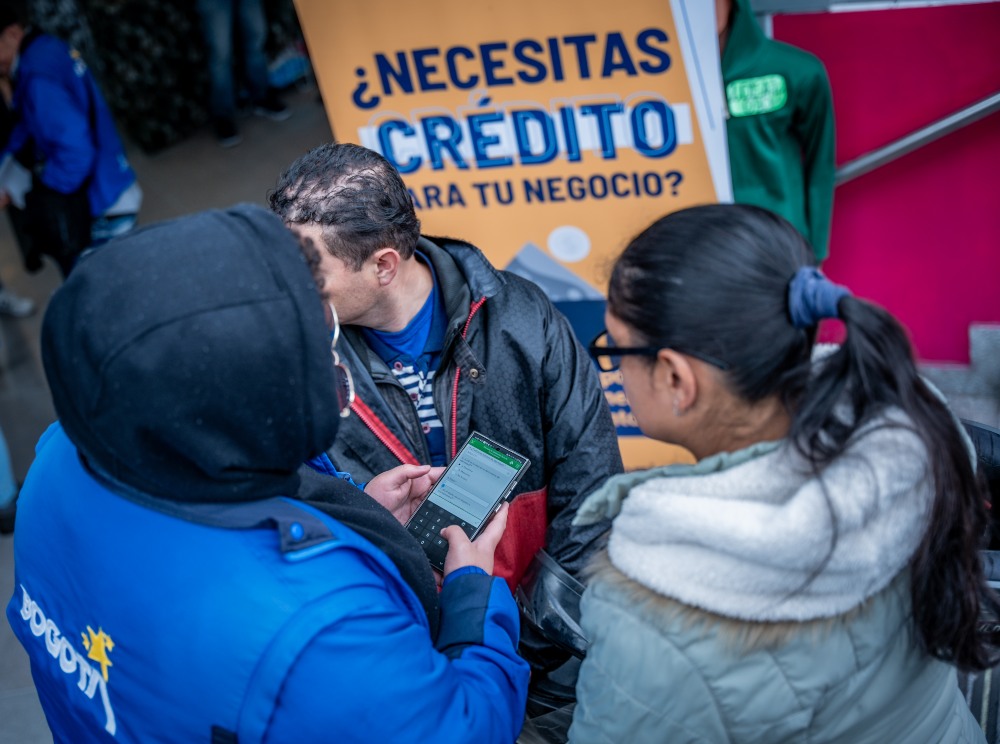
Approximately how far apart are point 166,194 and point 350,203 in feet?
14.9

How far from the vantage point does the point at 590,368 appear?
84.1 inches

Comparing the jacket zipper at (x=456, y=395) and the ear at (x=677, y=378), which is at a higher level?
the ear at (x=677, y=378)

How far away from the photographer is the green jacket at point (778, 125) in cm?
263

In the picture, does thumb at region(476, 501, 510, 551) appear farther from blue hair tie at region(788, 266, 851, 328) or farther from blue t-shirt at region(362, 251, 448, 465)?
blue hair tie at region(788, 266, 851, 328)

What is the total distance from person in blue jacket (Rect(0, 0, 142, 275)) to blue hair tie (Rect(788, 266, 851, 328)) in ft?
12.4

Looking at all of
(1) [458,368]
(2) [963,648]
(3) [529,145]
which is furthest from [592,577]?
(3) [529,145]

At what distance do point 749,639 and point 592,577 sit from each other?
219 mm

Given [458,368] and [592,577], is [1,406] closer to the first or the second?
[458,368]

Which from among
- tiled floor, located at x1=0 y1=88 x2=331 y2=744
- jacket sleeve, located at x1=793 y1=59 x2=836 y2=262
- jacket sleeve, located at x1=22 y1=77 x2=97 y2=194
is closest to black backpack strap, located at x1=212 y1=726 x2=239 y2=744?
jacket sleeve, located at x1=793 y1=59 x2=836 y2=262

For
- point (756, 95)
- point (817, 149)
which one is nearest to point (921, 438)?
point (756, 95)

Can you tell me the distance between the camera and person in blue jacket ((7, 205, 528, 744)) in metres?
1.09

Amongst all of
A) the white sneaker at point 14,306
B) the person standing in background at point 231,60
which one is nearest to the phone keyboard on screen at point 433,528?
the white sneaker at point 14,306

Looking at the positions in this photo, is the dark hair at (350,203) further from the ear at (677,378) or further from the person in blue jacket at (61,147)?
the person in blue jacket at (61,147)

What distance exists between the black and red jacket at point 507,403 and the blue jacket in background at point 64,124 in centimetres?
265
